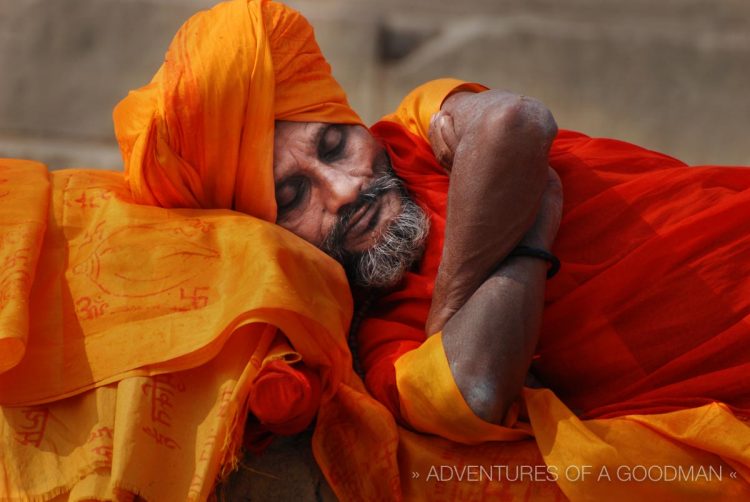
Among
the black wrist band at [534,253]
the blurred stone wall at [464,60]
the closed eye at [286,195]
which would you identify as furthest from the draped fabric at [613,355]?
the blurred stone wall at [464,60]

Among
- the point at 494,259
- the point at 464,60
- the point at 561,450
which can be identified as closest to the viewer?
the point at 561,450

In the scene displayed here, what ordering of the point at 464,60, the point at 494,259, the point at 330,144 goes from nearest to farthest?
the point at 494,259, the point at 330,144, the point at 464,60

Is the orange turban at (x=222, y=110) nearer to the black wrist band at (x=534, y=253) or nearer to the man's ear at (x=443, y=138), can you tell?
the man's ear at (x=443, y=138)

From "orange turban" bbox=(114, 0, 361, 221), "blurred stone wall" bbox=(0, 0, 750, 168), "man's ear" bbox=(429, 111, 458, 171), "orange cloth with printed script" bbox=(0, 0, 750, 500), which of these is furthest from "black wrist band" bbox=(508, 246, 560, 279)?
"blurred stone wall" bbox=(0, 0, 750, 168)

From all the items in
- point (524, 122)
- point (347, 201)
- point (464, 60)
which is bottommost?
point (464, 60)

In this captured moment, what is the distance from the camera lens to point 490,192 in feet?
7.29

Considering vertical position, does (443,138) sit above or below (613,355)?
above

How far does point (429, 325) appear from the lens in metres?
2.33

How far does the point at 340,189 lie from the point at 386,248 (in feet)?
0.52

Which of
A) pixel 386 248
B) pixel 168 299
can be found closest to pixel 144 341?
pixel 168 299

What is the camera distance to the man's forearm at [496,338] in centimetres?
216

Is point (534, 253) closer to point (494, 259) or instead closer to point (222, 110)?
point (494, 259)

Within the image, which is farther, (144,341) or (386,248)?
(386,248)

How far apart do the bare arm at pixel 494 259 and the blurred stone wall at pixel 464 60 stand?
2.03 metres
